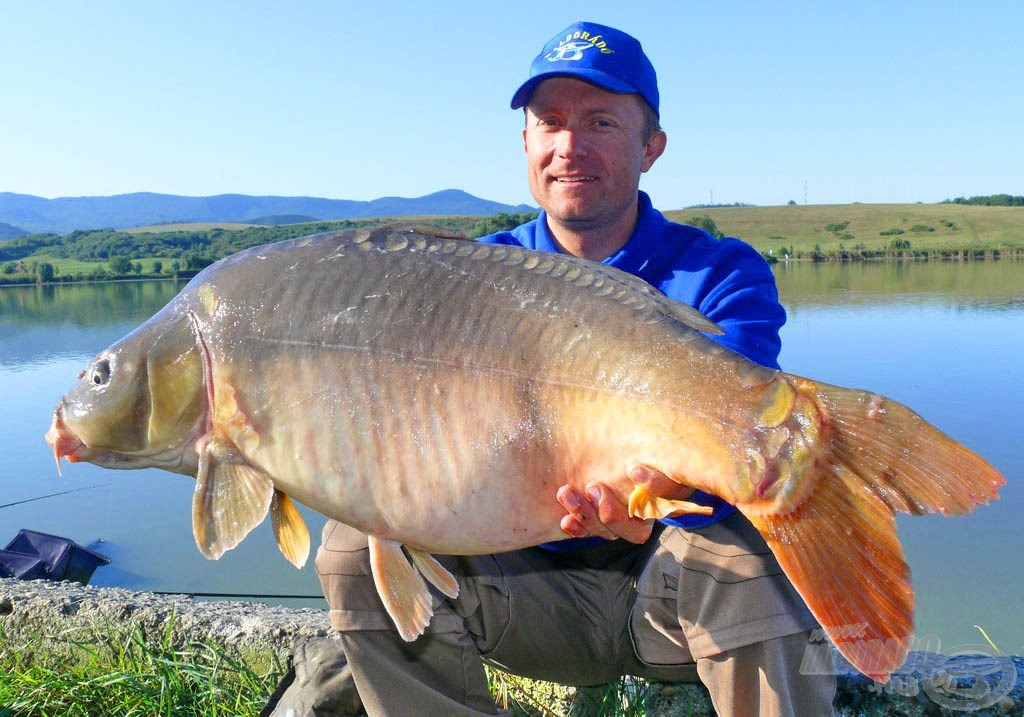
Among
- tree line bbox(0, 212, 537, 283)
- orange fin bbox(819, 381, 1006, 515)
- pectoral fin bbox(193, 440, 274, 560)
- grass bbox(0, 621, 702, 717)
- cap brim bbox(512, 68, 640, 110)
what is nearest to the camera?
orange fin bbox(819, 381, 1006, 515)

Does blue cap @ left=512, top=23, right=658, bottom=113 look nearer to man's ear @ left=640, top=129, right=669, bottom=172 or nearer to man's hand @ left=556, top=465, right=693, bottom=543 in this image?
man's ear @ left=640, top=129, right=669, bottom=172

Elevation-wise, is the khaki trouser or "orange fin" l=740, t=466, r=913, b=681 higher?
"orange fin" l=740, t=466, r=913, b=681

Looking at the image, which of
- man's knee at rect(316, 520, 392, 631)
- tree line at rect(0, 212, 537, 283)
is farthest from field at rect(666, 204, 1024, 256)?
man's knee at rect(316, 520, 392, 631)

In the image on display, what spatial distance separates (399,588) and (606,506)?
510 millimetres

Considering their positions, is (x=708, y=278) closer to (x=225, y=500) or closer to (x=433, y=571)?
(x=433, y=571)

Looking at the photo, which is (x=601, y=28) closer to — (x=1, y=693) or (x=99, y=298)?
(x=1, y=693)

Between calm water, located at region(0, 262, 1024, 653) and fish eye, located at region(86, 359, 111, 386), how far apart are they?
3220mm

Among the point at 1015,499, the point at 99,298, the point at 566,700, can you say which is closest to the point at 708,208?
the point at 99,298

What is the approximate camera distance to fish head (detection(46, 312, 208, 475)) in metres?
1.88

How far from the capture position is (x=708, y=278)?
2471 mm

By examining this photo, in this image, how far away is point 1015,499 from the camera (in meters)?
6.37

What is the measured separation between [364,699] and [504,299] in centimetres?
108

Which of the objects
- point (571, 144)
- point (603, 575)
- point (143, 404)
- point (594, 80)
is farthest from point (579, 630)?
point (594, 80)

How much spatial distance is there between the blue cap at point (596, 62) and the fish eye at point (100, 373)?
1531 mm
